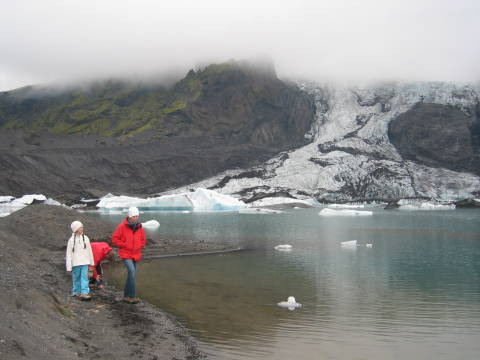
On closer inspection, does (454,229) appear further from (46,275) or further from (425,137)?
(425,137)

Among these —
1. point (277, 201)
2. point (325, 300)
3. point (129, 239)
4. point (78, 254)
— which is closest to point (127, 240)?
point (129, 239)

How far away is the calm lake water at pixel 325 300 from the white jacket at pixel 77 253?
8.86ft

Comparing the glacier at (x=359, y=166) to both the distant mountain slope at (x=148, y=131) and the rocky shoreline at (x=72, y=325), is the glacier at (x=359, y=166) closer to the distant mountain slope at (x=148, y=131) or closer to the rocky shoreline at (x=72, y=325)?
the distant mountain slope at (x=148, y=131)

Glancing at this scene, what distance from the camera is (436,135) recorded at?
4774 inches

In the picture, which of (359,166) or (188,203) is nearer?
(188,203)

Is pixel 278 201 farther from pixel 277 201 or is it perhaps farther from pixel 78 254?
pixel 78 254

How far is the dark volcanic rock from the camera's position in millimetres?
118000

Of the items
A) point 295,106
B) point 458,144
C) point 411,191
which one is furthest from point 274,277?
point 295,106

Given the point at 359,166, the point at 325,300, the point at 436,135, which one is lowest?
the point at 359,166

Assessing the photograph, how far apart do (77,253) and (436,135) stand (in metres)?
124

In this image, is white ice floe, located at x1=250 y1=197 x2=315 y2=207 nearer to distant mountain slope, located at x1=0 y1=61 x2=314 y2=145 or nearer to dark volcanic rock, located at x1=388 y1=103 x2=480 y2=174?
dark volcanic rock, located at x1=388 y1=103 x2=480 y2=174

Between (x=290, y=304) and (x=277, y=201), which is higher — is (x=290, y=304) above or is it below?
above

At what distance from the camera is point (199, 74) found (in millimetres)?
154625

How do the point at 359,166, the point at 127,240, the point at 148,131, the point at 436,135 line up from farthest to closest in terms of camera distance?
the point at 148,131
the point at 436,135
the point at 359,166
the point at 127,240
